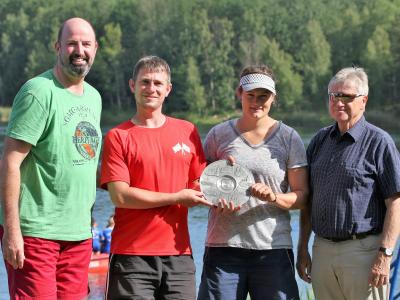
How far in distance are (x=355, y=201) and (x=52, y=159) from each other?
5.58 feet

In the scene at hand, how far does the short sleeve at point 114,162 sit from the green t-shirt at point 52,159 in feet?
0.33

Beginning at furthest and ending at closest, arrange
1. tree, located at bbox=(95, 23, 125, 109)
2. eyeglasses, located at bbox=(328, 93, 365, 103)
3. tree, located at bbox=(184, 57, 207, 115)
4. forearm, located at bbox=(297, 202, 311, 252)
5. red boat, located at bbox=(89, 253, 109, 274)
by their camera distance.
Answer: tree, located at bbox=(95, 23, 125, 109) < tree, located at bbox=(184, 57, 207, 115) < red boat, located at bbox=(89, 253, 109, 274) < forearm, located at bbox=(297, 202, 311, 252) < eyeglasses, located at bbox=(328, 93, 365, 103)

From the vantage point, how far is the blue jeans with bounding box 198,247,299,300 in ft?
16.0

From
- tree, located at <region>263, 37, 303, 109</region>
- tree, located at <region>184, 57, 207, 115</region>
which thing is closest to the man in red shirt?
tree, located at <region>263, 37, 303, 109</region>

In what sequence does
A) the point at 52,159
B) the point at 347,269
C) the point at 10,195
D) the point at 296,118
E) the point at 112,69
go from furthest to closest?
the point at 112,69 < the point at 296,118 < the point at 347,269 < the point at 52,159 < the point at 10,195

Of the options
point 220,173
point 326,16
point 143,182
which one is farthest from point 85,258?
point 326,16

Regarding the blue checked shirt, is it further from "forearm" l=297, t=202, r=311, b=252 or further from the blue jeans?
the blue jeans

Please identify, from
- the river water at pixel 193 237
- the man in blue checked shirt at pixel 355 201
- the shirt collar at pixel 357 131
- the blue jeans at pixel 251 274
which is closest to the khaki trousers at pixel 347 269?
the man in blue checked shirt at pixel 355 201

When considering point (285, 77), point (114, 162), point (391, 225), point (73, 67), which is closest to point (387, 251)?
point (391, 225)

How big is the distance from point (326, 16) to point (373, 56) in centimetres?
2345

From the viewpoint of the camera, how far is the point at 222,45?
80938mm

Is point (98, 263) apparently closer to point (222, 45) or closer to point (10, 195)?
point (10, 195)

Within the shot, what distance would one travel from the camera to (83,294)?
471cm

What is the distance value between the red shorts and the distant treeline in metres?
60.3
